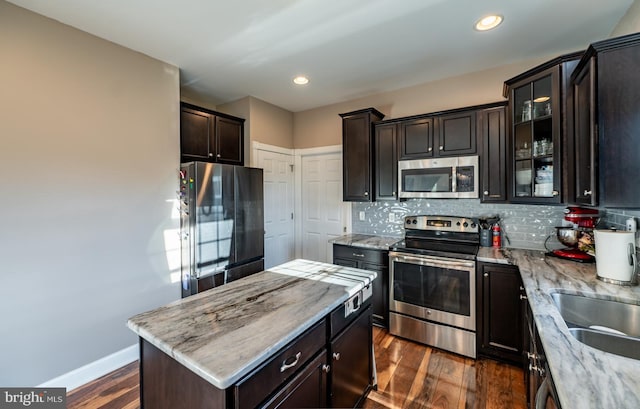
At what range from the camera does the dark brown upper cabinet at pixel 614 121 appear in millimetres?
1465

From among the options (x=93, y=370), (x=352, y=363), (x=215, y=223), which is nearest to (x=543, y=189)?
(x=352, y=363)

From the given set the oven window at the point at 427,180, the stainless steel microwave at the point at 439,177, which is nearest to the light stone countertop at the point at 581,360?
the stainless steel microwave at the point at 439,177

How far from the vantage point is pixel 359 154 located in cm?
339

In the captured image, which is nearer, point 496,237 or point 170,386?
point 170,386

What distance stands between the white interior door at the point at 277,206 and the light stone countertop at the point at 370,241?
109 cm

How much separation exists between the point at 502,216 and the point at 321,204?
7.49 ft

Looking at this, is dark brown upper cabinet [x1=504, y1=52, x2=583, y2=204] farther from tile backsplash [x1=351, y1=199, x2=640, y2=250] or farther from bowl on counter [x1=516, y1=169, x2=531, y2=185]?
tile backsplash [x1=351, y1=199, x2=640, y2=250]

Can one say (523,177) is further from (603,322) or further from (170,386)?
(170,386)

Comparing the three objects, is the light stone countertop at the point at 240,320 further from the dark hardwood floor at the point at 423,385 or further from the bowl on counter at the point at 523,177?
the bowl on counter at the point at 523,177

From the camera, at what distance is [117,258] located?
7.99 ft

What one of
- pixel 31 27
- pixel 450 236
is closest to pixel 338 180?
pixel 450 236

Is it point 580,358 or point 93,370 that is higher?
point 580,358

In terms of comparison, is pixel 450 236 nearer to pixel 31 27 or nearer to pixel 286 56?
pixel 286 56

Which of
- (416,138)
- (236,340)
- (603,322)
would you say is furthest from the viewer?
(416,138)
